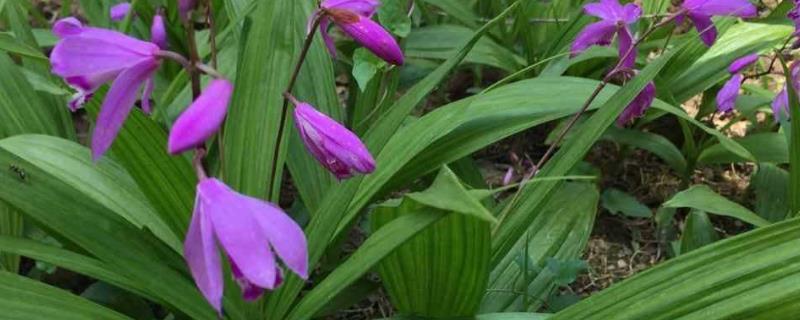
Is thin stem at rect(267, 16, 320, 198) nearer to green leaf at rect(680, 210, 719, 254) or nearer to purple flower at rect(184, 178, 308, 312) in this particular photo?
purple flower at rect(184, 178, 308, 312)

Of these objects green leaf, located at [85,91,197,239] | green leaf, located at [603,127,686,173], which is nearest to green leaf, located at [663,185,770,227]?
green leaf, located at [603,127,686,173]

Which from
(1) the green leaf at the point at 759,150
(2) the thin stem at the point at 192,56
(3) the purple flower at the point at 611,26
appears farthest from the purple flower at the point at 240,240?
(1) the green leaf at the point at 759,150

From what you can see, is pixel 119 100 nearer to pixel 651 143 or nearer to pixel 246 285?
pixel 246 285

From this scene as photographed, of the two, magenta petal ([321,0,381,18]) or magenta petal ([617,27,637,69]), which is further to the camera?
magenta petal ([617,27,637,69])

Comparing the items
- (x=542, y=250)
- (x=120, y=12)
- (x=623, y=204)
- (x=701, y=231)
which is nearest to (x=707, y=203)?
(x=701, y=231)

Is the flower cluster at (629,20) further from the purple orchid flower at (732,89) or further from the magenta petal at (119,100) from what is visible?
the magenta petal at (119,100)

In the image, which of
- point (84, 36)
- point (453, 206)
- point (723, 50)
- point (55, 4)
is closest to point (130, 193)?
point (84, 36)

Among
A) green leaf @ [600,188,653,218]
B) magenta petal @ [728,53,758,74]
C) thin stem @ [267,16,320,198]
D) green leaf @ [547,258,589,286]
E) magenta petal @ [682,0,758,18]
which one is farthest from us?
green leaf @ [600,188,653,218]

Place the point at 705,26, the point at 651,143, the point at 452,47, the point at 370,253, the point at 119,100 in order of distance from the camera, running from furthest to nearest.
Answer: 1. the point at 452,47
2. the point at 651,143
3. the point at 705,26
4. the point at 370,253
5. the point at 119,100
